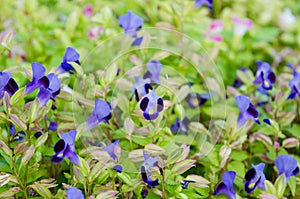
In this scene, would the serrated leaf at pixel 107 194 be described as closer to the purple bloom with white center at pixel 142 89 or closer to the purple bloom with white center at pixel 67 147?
the purple bloom with white center at pixel 67 147

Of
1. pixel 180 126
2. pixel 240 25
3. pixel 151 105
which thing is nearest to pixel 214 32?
pixel 240 25

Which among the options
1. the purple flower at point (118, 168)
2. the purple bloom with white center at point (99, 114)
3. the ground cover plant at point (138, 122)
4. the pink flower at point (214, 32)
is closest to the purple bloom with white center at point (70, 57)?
the ground cover plant at point (138, 122)

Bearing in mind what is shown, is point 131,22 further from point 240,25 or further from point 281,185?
point 240,25

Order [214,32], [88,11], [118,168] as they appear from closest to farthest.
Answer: [118,168], [214,32], [88,11]

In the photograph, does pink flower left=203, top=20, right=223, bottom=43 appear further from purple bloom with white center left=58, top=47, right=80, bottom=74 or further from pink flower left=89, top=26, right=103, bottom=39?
purple bloom with white center left=58, top=47, right=80, bottom=74

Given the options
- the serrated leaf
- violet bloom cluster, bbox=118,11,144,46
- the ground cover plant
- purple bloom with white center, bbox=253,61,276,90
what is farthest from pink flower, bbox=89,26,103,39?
the serrated leaf
